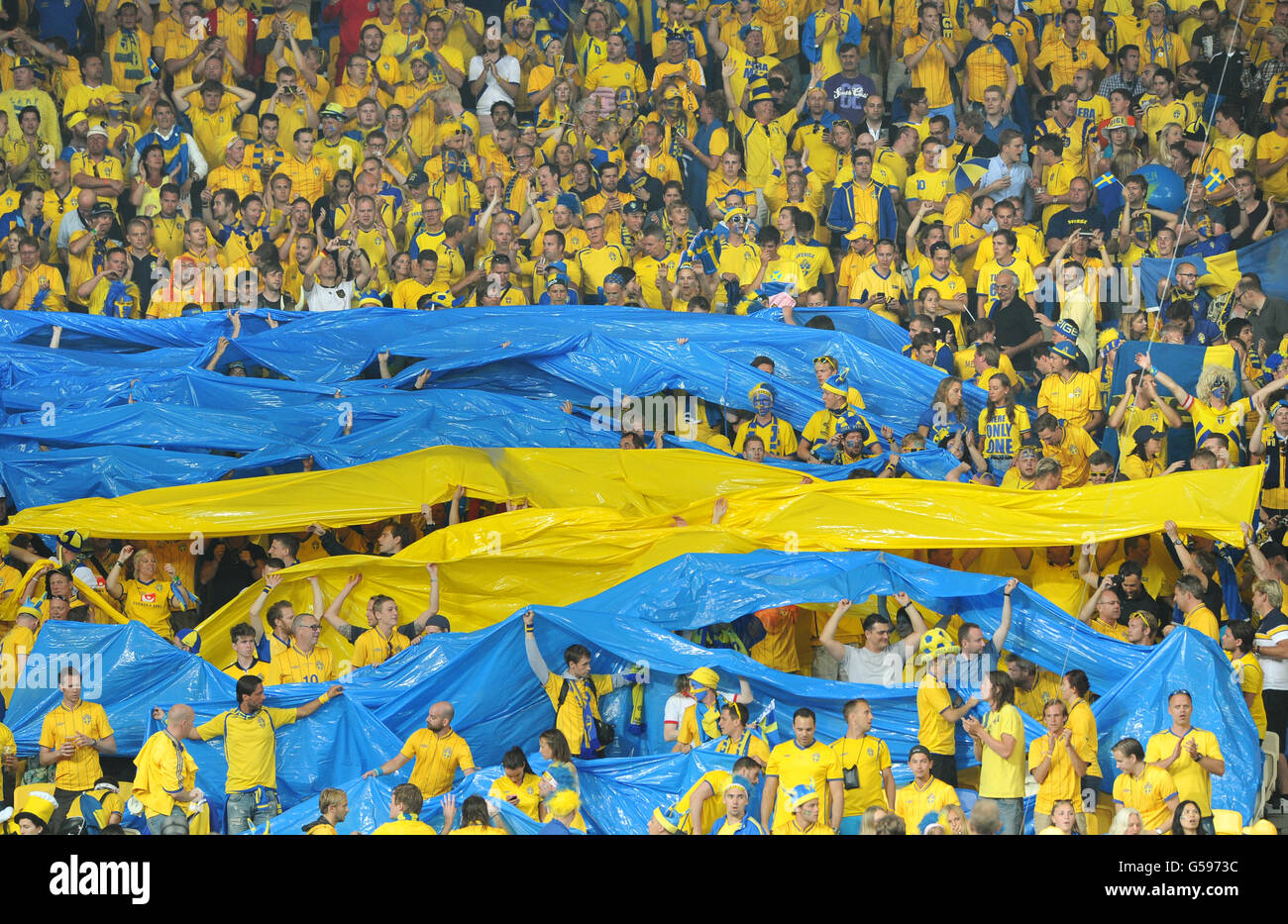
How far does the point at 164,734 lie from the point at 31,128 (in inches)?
266

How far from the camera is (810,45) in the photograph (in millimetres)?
14789

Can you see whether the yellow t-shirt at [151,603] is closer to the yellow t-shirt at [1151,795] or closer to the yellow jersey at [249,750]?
the yellow jersey at [249,750]

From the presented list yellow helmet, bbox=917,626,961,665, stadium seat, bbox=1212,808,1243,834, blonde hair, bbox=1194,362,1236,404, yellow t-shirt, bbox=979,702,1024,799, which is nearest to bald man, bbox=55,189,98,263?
yellow helmet, bbox=917,626,961,665

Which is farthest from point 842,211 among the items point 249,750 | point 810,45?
point 249,750

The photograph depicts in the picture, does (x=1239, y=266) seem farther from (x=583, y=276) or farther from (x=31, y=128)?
(x=31, y=128)

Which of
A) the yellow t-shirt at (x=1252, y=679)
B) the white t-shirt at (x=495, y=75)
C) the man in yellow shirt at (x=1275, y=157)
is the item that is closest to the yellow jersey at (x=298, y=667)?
the yellow t-shirt at (x=1252, y=679)

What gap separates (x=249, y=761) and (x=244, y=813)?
252 millimetres

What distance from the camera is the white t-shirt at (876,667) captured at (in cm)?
969

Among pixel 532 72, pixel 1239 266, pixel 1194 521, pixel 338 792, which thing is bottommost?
pixel 338 792

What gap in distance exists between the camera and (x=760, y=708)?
9555 millimetres

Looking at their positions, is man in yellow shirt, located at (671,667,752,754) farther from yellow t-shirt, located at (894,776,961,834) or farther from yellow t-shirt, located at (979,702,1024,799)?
yellow t-shirt, located at (979,702,1024,799)

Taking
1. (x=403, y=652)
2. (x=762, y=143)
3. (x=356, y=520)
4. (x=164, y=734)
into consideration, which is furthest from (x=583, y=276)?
(x=164, y=734)

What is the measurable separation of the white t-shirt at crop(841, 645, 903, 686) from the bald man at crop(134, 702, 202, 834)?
10.9 ft

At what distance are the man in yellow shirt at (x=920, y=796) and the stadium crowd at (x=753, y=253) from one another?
0.02 m
